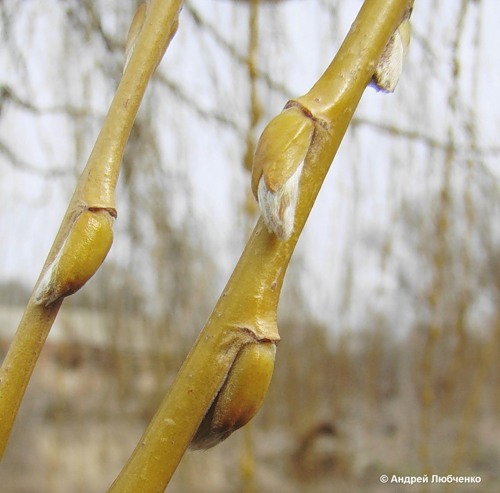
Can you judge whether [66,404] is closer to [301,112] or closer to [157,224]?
[157,224]

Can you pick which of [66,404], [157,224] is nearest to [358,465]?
[66,404]

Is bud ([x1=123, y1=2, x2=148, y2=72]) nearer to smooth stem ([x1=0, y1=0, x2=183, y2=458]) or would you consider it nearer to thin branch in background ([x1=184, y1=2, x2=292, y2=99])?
smooth stem ([x1=0, y1=0, x2=183, y2=458])

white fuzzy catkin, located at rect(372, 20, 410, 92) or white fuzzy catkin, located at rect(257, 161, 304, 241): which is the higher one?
white fuzzy catkin, located at rect(372, 20, 410, 92)


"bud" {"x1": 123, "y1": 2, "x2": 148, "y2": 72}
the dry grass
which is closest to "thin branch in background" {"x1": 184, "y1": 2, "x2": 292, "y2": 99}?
the dry grass

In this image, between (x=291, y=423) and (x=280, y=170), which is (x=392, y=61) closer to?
(x=280, y=170)

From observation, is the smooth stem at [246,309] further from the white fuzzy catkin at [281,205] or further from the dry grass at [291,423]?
the dry grass at [291,423]

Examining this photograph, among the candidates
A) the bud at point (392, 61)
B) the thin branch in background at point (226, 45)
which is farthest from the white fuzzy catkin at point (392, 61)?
the thin branch in background at point (226, 45)
